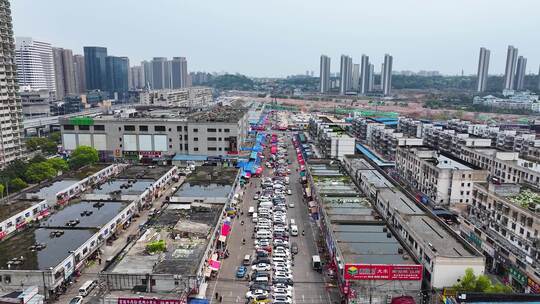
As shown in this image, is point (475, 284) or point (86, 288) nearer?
point (475, 284)

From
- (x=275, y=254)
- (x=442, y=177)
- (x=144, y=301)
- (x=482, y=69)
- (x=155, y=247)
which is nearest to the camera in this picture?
(x=144, y=301)

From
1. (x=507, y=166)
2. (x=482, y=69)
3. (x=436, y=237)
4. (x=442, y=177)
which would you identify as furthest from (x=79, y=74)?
(x=482, y=69)

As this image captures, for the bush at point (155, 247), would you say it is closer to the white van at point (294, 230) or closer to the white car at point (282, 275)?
the white car at point (282, 275)

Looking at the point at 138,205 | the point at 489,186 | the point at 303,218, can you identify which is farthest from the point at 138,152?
the point at 489,186

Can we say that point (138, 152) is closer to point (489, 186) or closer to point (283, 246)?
point (283, 246)

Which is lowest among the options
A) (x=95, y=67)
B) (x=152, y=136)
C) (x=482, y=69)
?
(x=152, y=136)

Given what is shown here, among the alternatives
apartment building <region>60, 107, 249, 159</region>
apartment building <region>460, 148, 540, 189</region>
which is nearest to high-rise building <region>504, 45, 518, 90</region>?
apartment building <region>460, 148, 540, 189</region>

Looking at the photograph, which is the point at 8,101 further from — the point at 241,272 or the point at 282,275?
the point at 282,275
